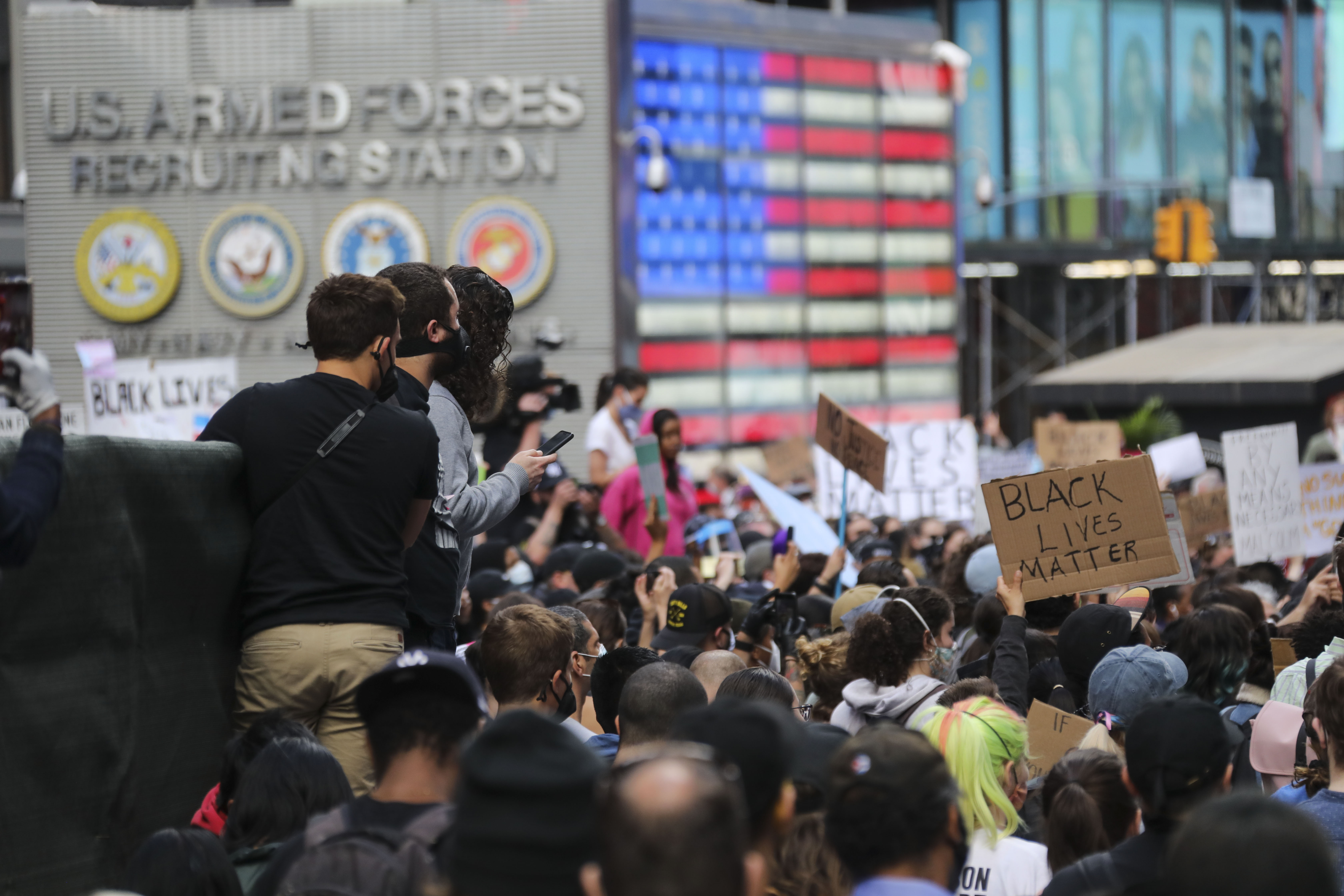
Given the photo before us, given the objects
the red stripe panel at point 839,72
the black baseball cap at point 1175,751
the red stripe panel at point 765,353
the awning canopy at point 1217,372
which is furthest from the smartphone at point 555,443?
the red stripe panel at point 839,72

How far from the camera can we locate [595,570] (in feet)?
24.7

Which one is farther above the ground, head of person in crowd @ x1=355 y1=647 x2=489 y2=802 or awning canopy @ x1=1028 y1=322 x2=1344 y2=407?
awning canopy @ x1=1028 y1=322 x2=1344 y2=407

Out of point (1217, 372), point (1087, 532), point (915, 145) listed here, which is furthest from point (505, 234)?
point (1087, 532)

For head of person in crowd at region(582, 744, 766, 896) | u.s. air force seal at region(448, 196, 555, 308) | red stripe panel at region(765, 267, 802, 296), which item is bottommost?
head of person in crowd at region(582, 744, 766, 896)

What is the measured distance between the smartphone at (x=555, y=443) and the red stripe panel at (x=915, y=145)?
20466 mm

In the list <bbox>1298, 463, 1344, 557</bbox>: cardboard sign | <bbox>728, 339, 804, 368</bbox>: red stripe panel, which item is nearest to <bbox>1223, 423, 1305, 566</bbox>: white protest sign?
<bbox>1298, 463, 1344, 557</bbox>: cardboard sign

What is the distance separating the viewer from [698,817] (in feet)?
6.91

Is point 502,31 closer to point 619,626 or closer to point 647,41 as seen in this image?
point 647,41

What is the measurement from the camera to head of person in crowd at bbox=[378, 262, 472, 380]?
4.47 meters

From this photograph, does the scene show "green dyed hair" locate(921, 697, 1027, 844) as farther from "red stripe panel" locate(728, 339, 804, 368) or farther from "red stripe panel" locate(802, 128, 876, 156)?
"red stripe panel" locate(802, 128, 876, 156)

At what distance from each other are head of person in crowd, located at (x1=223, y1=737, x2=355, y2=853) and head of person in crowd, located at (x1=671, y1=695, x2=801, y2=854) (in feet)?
3.61

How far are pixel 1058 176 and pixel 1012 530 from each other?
133 feet

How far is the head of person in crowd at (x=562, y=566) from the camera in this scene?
813 cm

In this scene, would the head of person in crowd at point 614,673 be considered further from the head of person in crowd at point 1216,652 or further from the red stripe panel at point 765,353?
the red stripe panel at point 765,353
